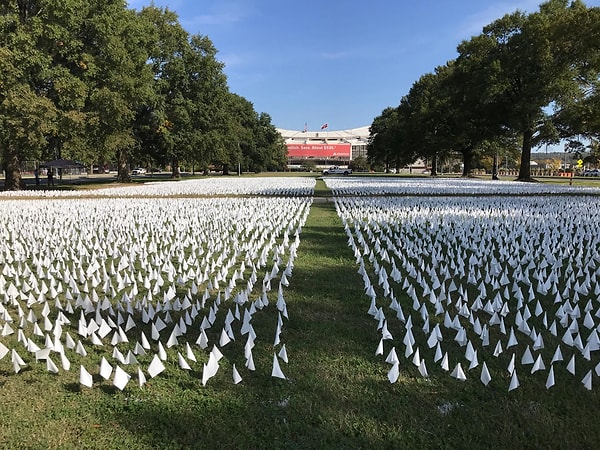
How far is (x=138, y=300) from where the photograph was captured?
5.45m

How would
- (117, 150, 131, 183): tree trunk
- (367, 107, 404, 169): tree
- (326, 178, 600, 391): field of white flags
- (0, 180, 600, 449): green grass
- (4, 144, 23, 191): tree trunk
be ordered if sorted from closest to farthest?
(0, 180, 600, 449): green grass
(326, 178, 600, 391): field of white flags
(4, 144, 23, 191): tree trunk
(117, 150, 131, 183): tree trunk
(367, 107, 404, 169): tree

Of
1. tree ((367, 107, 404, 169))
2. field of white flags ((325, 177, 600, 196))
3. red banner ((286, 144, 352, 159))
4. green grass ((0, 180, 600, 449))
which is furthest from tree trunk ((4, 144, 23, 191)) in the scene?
red banner ((286, 144, 352, 159))

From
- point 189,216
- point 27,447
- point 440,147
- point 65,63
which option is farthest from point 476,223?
point 440,147

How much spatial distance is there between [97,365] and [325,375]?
1.87 m

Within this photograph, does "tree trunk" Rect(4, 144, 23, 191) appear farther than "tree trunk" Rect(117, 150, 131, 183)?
No

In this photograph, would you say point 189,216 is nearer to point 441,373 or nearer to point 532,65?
point 441,373

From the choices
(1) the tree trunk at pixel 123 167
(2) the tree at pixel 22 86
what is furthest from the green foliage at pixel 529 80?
(2) the tree at pixel 22 86

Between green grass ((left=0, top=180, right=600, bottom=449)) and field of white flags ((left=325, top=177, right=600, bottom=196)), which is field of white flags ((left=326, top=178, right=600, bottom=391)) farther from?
field of white flags ((left=325, top=177, right=600, bottom=196))

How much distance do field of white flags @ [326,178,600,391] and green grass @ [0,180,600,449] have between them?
0.12m

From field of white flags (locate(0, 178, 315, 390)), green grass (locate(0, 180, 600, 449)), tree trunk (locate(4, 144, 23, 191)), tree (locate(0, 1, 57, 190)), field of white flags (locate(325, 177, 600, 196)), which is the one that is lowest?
green grass (locate(0, 180, 600, 449))

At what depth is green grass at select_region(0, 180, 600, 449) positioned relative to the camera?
9.27ft

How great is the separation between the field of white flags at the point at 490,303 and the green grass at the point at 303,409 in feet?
0.38

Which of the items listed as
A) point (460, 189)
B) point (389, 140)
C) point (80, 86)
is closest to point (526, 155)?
point (460, 189)

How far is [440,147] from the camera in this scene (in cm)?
5097
